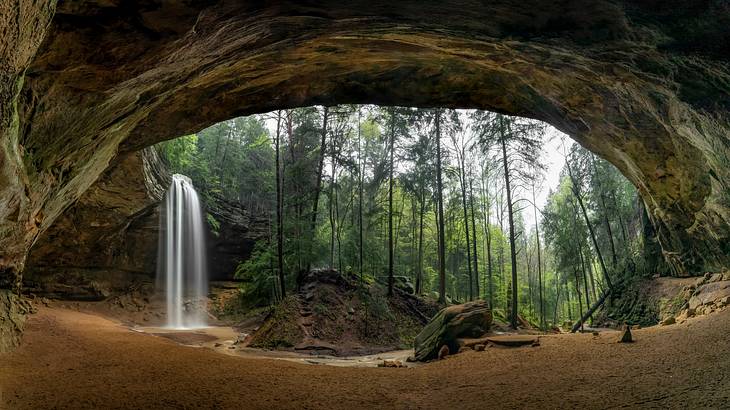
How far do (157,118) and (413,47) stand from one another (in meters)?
6.99

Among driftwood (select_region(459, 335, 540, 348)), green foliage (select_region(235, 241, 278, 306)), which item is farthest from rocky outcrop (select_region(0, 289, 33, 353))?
green foliage (select_region(235, 241, 278, 306))

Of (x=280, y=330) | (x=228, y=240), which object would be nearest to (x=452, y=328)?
(x=280, y=330)

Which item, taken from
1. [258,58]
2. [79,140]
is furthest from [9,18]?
[258,58]

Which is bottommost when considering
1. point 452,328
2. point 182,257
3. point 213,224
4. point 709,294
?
point 452,328

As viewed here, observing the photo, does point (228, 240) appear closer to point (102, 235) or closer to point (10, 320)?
point (102, 235)

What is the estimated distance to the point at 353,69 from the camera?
32.8ft

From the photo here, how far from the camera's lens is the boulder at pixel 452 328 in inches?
376

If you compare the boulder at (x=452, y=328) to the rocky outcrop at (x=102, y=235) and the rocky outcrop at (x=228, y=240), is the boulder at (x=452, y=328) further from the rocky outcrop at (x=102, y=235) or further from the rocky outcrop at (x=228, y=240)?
the rocky outcrop at (x=228, y=240)

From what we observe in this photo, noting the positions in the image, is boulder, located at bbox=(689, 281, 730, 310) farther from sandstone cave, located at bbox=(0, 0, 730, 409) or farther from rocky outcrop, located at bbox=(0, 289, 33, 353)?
rocky outcrop, located at bbox=(0, 289, 33, 353)

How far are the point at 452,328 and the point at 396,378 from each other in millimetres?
3660

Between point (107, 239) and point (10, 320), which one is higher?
point (107, 239)

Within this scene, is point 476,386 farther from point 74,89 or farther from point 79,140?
point 79,140

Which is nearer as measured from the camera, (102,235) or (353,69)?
(353,69)

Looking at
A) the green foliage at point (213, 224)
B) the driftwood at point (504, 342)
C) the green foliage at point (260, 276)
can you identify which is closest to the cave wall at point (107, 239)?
the green foliage at point (213, 224)
